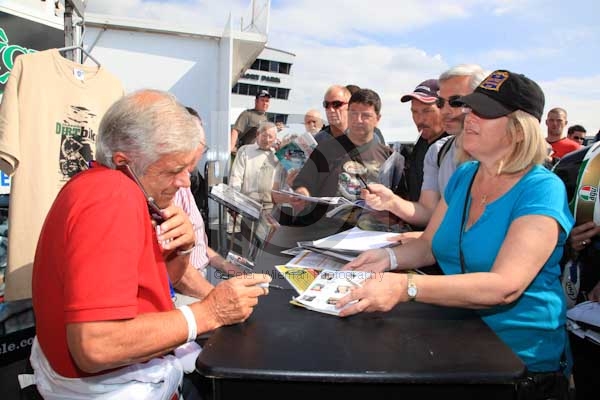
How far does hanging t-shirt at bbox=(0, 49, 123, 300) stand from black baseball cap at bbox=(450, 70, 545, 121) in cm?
198

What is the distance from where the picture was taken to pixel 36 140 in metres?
2.10

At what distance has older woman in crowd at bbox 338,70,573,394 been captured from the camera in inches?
48.4

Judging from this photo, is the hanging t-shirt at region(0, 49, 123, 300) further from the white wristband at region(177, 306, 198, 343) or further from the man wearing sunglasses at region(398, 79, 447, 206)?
the man wearing sunglasses at region(398, 79, 447, 206)

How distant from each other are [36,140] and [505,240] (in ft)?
7.09

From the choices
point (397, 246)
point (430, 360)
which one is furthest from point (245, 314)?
point (397, 246)

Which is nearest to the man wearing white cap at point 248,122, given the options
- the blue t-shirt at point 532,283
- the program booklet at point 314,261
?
the program booklet at point 314,261

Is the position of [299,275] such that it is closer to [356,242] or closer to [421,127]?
[356,242]

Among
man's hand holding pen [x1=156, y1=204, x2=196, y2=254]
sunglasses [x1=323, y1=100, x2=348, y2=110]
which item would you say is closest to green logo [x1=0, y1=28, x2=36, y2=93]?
man's hand holding pen [x1=156, y1=204, x2=196, y2=254]

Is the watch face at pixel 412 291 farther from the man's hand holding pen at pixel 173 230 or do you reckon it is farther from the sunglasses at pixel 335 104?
the sunglasses at pixel 335 104

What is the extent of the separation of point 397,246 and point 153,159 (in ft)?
3.43

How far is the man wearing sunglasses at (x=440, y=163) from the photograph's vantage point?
2.25 meters

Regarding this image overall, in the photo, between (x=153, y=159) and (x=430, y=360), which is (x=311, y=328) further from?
(x=153, y=159)

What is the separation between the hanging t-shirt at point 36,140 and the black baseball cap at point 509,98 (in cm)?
198

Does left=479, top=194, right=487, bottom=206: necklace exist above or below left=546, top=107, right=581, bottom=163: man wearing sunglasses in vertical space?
below
